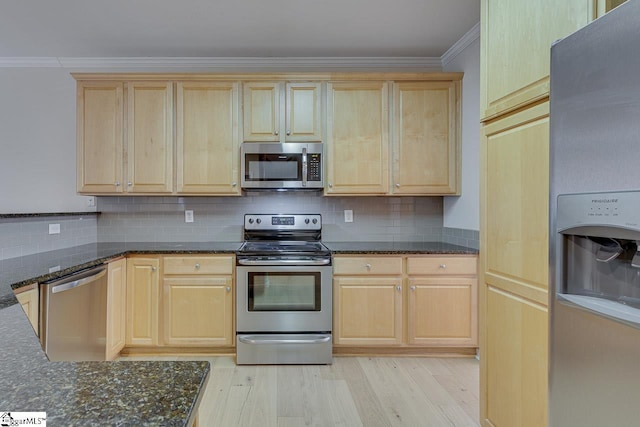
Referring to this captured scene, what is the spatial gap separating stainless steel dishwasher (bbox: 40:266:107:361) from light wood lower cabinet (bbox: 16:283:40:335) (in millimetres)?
25

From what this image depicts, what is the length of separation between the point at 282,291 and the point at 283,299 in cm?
6

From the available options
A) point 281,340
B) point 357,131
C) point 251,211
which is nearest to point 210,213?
point 251,211

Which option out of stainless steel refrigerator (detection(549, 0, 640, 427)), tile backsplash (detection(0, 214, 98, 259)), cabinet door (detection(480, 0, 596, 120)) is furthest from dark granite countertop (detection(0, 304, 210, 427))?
tile backsplash (detection(0, 214, 98, 259))

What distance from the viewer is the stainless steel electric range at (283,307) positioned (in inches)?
108

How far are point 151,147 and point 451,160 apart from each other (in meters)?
2.53

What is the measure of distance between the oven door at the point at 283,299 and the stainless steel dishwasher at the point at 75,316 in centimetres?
91

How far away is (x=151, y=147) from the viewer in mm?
3072

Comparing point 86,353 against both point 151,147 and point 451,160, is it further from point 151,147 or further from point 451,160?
point 451,160

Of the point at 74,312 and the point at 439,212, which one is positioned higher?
the point at 439,212

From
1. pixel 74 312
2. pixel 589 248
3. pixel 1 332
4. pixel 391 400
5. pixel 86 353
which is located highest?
pixel 589 248

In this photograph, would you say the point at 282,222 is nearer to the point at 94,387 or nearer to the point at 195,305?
the point at 195,305

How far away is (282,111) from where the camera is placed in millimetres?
3100

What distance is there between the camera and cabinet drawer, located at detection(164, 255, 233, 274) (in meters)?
2.84

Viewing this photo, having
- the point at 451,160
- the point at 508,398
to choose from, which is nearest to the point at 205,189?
the point at 451,160
